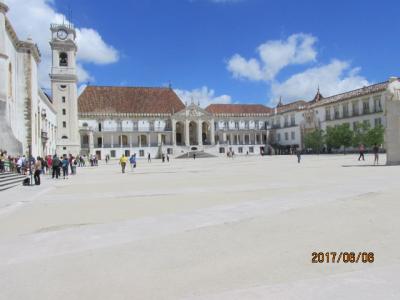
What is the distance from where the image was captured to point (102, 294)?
3.92 metres

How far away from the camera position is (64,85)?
56969mm

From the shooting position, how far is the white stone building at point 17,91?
26484 millimetres

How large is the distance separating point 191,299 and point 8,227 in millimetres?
5100

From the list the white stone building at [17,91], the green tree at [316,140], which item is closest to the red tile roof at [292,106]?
the green tree at [316,140]

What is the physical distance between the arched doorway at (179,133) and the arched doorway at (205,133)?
4199mm

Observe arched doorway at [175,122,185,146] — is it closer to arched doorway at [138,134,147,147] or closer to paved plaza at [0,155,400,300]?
arched doorway at [138,134,147,147]

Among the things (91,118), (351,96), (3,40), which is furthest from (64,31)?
(351,96)

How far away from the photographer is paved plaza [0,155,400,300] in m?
4.00

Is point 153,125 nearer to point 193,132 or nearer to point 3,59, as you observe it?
point 193,132

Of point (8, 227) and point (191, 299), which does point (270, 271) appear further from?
point (8, 227)

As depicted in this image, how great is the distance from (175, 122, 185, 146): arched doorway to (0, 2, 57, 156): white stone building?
142ft

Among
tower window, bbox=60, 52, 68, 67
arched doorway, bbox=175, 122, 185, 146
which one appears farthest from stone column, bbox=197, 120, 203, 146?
tower window, bbox=60, 52, 68, 67
